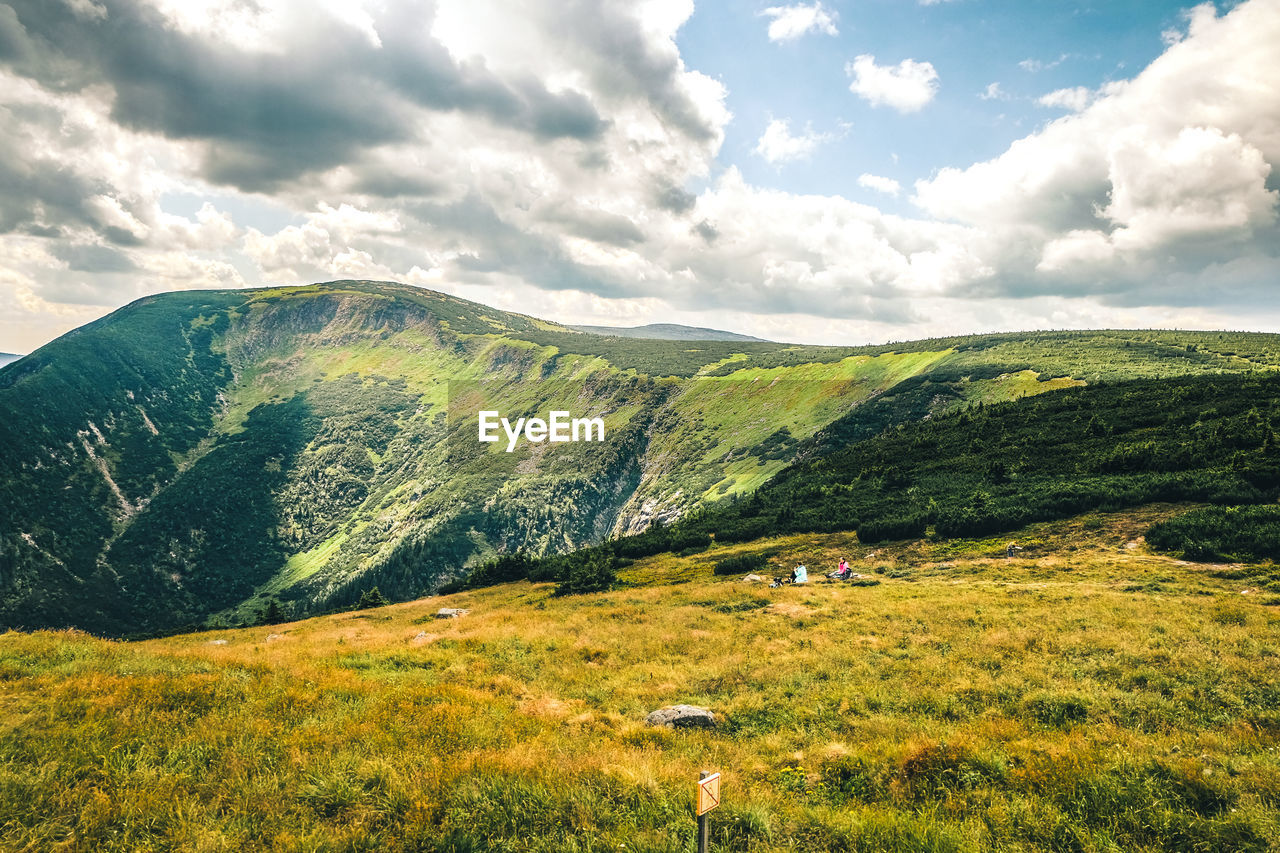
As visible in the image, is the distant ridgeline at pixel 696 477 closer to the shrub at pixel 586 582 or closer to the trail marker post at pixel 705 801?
the shrub at pixel 586 582

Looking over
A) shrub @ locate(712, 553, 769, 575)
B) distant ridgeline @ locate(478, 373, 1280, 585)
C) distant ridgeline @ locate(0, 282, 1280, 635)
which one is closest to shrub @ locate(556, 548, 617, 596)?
distant ridgeline @ locate(0, 282, 1280, 635)

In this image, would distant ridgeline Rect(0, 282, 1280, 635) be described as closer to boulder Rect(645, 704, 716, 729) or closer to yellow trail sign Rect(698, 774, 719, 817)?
boulder Rect(645, 704, 716, 729)

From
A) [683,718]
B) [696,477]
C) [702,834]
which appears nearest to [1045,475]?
[683,718]

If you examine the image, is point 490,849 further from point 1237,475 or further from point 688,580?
point 1237,475

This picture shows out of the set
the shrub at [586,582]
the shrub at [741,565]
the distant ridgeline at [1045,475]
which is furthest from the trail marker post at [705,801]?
the shrub at [741,565]

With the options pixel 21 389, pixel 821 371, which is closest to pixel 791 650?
pixel 821 371
